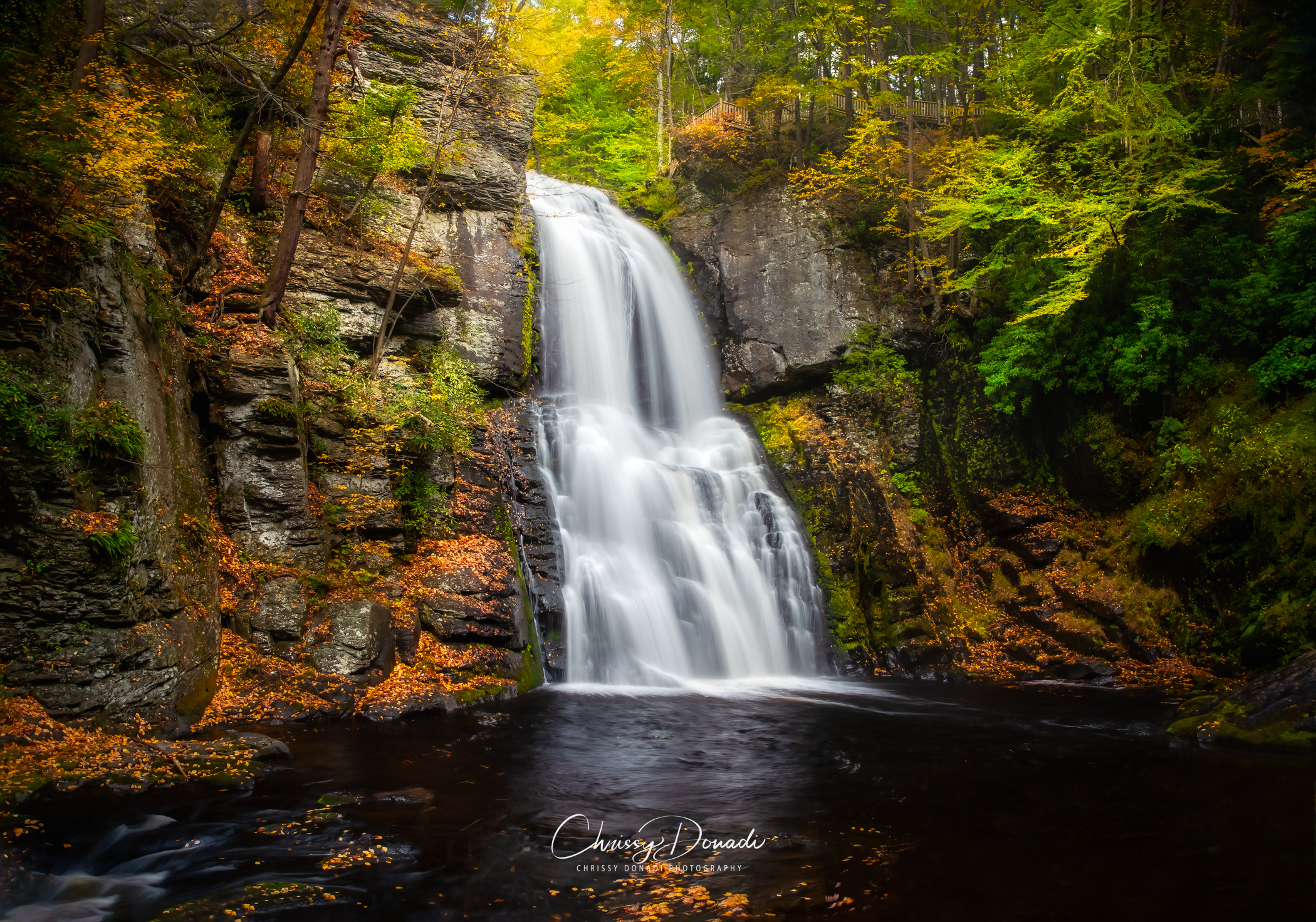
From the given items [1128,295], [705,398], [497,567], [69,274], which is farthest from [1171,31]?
[69,274]

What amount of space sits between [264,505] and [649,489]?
258 inches

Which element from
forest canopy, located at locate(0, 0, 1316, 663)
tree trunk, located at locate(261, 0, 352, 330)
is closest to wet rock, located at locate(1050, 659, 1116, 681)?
forest canopy, located at locate(0, 0, 1316, 663)

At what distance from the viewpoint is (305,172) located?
32.9ft

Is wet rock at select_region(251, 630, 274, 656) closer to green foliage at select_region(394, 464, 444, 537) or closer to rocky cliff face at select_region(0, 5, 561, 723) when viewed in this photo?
rocky cliff face at select_region(0, 5, 561, 723)

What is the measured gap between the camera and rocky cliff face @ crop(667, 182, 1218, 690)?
41.3ft

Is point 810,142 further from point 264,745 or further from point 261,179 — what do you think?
point 264,745

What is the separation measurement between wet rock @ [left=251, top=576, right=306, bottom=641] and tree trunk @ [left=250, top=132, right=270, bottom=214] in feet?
21.6

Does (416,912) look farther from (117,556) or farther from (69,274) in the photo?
(69,274)

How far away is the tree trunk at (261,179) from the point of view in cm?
1149

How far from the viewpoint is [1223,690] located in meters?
9.46

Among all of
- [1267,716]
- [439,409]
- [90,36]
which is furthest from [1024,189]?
[90,36]

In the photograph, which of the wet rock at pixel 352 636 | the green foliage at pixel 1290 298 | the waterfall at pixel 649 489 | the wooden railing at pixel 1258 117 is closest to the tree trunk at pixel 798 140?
the waterfall at pixel 649 489

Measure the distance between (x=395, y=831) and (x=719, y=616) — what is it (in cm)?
775

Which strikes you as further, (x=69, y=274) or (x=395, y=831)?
(x=69, y=274)
